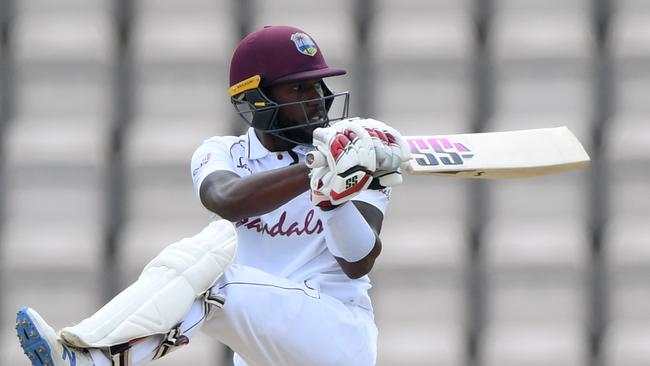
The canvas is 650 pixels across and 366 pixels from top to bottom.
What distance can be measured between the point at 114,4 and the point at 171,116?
420 mm

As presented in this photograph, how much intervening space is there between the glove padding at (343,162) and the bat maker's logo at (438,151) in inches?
6.3

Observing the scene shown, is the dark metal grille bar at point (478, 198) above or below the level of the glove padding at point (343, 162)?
below

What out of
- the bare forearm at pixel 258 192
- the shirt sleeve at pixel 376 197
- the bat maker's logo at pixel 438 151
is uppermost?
the bat maker's logo at pixel 438 151

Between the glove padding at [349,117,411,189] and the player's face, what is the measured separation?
0.89ft

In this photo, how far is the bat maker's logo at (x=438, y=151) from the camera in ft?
7.35

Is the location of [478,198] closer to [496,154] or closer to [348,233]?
[496,154]

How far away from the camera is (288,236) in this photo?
243cm

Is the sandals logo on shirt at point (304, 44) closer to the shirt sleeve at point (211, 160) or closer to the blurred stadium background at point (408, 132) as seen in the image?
the shirt sleeve at point (211, 160)

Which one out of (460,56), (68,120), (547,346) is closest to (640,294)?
(547,346)

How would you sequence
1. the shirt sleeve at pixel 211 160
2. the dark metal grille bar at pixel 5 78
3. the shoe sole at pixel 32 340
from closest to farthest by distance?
the shoe sole at pixel 32 340
the shirt sleeve at pixel 211 160
the dark metal grille bar at pixel 5 78

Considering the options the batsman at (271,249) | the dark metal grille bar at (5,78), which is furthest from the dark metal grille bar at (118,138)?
the batsman at (271,249)

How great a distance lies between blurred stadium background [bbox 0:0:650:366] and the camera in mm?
3932

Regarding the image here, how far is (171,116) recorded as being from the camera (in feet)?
13.5

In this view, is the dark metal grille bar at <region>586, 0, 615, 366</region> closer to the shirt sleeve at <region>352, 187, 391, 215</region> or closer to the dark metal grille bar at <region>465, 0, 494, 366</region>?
the dark metal grille bar at <region>465, 0, 494, 366</region>
